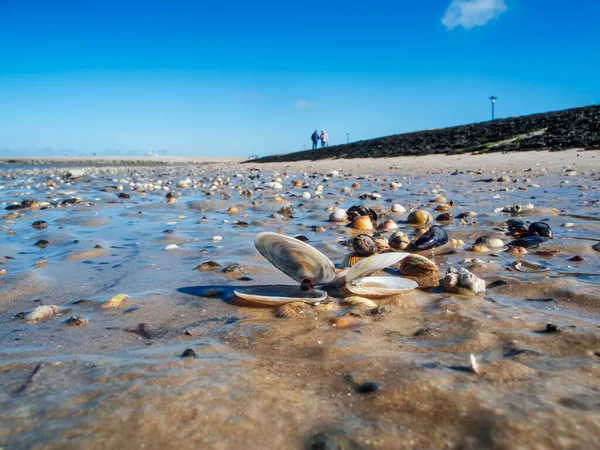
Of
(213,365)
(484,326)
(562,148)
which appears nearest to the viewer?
(213,365)

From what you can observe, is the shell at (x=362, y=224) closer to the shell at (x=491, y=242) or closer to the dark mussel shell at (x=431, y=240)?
the dark mussel shell at (x=431, y=240)

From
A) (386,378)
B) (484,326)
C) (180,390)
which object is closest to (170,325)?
(180,390)

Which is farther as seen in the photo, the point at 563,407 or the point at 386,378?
the point at 386,378

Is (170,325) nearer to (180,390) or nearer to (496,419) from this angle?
(180,390)

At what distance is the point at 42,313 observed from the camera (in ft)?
7.38

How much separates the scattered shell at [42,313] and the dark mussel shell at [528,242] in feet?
11.0

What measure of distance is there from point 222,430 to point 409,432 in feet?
1.71

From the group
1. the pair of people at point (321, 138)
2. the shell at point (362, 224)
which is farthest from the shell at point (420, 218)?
the pair of people at point (321, 138)

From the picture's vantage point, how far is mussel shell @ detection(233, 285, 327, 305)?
228cm

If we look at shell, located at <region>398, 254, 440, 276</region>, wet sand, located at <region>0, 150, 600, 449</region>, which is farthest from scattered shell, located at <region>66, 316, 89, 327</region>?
shell, located at <region>398, 254, 440, 276</region>

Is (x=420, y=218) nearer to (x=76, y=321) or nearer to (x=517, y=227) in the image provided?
(x=517, y=227)

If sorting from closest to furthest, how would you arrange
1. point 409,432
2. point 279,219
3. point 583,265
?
point 409,432 < point 583,265 < point 279,219

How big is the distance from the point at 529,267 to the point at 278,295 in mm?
1764

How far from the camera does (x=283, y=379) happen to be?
1511 mm
